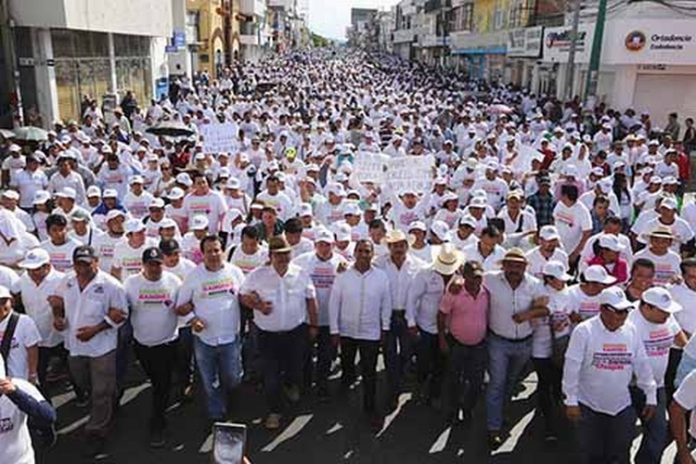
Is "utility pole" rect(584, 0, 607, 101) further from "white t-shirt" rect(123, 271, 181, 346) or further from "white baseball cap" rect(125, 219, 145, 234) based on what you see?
"white t-shirt" rect(123, 271, 181, 346)

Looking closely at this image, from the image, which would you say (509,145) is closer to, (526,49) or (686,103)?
(686,103)

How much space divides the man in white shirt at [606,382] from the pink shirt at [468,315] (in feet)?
3.11

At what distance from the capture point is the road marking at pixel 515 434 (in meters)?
5.81

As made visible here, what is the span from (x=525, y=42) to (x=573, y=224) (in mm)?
26755

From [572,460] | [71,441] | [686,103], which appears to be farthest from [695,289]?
[686,103]

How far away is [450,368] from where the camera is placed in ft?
20.0

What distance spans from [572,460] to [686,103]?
20.0m

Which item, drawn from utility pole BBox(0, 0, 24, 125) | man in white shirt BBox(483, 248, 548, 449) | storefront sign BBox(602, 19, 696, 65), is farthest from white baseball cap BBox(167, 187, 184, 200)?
storefront sign BBox(602, 19, 696, 65)

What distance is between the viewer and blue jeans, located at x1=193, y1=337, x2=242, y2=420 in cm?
582

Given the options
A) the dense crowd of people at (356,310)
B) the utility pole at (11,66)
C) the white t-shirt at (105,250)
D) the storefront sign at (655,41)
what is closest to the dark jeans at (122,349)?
the dense crowd of people at (356,310)

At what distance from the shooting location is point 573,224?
8.30 metres

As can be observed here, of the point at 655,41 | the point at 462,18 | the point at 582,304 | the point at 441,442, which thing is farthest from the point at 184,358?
the point at 462,18

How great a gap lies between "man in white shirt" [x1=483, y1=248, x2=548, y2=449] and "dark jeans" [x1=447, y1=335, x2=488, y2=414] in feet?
0.43

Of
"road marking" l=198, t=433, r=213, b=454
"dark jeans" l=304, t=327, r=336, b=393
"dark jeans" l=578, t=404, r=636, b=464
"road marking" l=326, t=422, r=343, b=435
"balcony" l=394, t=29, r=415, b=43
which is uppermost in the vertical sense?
"balcony" l=394, t=29, r=415, b=43
